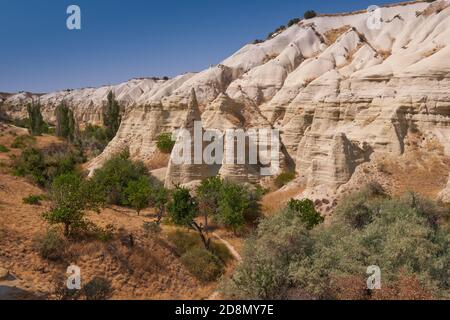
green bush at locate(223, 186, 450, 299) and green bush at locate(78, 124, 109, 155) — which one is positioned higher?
green bush at locate(78, 124, 109, 155)

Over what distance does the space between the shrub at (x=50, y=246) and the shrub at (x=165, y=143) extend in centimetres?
1839

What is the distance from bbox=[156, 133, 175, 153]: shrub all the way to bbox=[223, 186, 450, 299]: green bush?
65.0 feet

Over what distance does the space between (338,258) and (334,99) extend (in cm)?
1688

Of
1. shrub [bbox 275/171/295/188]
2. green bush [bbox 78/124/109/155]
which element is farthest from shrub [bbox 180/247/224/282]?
green bush [bbox 78/124/109/155]

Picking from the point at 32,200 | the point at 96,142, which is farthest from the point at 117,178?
the point at 96,142

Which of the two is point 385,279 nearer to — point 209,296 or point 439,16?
point 209,296

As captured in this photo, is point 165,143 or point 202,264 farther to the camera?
point 165,143

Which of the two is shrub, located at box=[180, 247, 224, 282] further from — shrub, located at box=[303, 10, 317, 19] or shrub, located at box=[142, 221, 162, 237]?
shrub, located at box=[303, 10, 317, 19]

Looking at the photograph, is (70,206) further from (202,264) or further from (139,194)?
(202,264)

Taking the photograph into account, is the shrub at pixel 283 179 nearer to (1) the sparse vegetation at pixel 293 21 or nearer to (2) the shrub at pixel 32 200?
(2) the shrub at pixel 32 200

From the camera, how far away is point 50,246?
1331cm

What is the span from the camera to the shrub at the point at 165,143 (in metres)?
32.0

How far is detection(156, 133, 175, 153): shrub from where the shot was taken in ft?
105

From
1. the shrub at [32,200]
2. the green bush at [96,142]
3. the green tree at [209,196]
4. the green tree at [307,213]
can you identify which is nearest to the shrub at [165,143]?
the green tree at [209,196]
